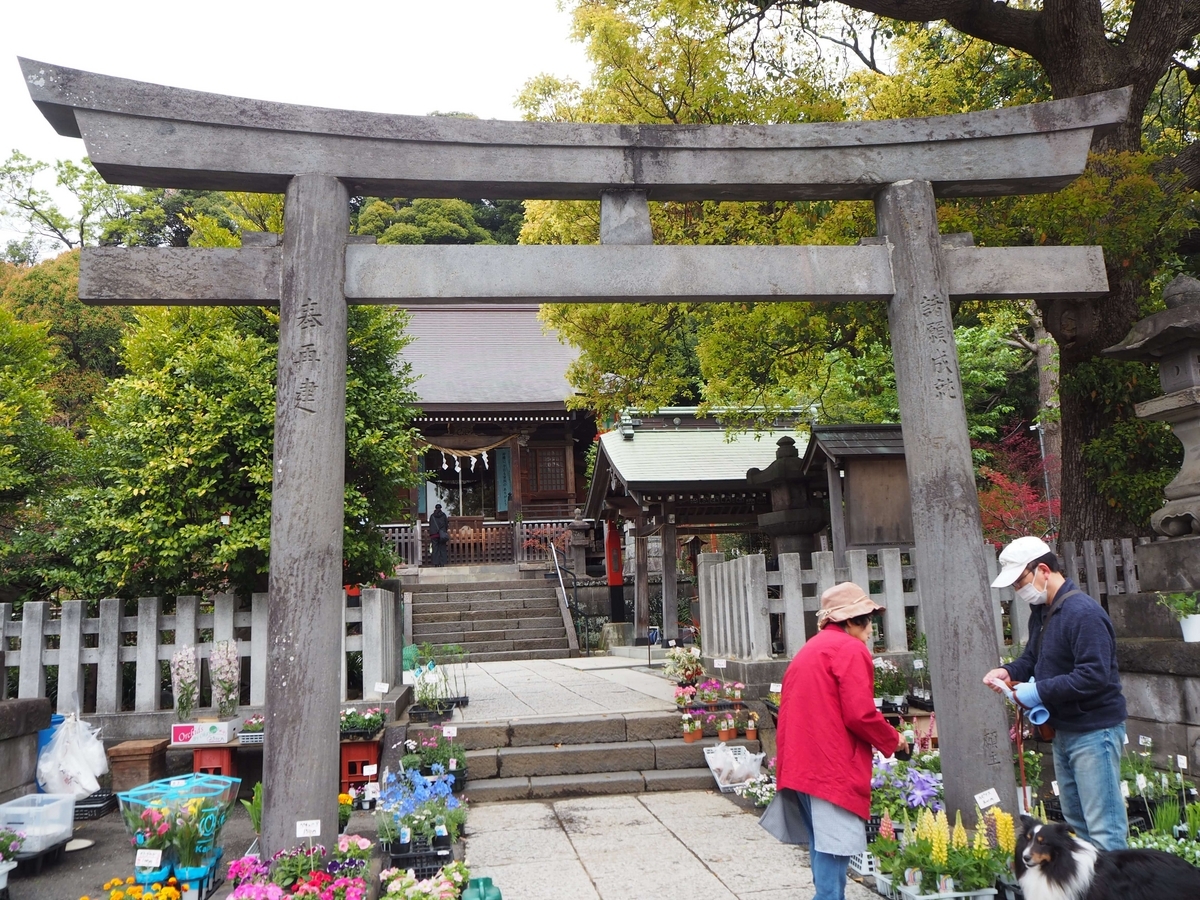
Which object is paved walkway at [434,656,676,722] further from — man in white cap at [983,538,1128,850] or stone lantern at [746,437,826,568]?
man in white cap at [983,538,1128,850]

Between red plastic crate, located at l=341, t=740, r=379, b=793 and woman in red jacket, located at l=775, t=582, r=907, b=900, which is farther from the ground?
woman in red jacket, located at l=775, t=582, r=907, b=900

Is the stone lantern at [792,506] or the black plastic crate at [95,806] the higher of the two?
the stone lantern at [792,506]

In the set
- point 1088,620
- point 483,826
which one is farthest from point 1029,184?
point 483,826

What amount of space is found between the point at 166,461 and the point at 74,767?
9.35 ft

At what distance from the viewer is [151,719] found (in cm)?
643

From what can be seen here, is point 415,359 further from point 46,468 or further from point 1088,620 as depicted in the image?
point 1088,620

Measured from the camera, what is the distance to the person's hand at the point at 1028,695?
3.63 m

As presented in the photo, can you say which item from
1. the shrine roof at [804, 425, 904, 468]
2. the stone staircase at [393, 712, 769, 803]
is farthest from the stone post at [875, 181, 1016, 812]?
the shrine roof at [804, 425, 904, 468]

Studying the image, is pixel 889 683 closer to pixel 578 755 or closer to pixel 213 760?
pixel 578 755

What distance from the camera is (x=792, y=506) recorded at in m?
11.2

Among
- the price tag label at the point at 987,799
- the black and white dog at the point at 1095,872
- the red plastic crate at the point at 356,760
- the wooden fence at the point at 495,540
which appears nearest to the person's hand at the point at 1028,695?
the black and white dog at the point at 1095,872

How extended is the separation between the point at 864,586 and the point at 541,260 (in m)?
4.12

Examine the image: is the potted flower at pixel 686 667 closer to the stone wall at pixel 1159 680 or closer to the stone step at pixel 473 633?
the stone wall at pixel 1159 680

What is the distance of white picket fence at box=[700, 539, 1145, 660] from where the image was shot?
7.08m
